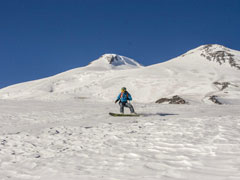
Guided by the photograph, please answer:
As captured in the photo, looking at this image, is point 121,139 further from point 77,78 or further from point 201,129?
point 77,78

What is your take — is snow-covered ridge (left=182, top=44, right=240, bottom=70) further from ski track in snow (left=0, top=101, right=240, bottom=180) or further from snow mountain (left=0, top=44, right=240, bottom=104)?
ski track in snow (left=0, top=101, right=240, bottom=180)

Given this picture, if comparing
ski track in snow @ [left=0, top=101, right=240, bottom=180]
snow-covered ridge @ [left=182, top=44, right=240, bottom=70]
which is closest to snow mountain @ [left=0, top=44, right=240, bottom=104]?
snow-covered ridge @ [left=182, top=44, right=240, bottom=70]

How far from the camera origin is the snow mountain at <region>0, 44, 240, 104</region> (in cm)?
5411

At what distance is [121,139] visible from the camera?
8.31m

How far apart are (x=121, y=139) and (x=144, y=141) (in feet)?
2.67

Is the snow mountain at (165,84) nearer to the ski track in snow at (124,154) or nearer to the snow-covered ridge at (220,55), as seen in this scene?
the snow-covered ridge at (220,55)

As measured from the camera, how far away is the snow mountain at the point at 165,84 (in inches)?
2130

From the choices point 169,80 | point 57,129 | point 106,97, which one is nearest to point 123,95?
point 57,129

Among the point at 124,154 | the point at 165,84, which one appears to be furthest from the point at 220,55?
the point at 124,154

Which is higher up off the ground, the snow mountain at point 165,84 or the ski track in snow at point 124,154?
the snow mountain at point 165,84

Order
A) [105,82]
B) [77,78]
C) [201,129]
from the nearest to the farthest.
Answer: [201,129]
[105,82]
[77,78]

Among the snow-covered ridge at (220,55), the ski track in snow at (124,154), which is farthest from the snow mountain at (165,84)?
the ski track in snow at (124,154)

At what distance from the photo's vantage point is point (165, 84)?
64312mm

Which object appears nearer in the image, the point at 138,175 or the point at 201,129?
the point at 138,175
